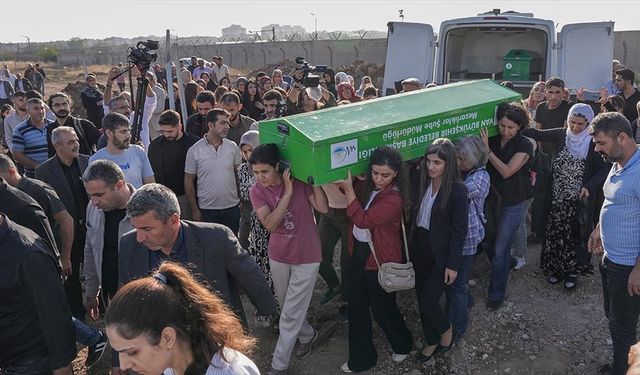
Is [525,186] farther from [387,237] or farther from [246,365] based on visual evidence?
[246,365]

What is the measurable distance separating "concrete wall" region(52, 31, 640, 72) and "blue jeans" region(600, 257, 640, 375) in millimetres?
17992

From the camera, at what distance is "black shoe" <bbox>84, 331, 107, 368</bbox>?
4160 millimetres

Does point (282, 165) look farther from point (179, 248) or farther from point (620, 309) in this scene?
point (620, 309)

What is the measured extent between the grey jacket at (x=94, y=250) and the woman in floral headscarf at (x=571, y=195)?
3424mm

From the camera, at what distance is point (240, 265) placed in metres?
2.98

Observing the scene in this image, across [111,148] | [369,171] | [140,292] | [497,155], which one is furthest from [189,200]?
[140,292]

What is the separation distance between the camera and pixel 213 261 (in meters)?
2.90

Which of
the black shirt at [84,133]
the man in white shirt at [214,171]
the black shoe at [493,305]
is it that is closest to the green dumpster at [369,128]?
the man in white shirt at [214,171]

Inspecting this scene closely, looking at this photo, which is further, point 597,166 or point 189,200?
point 189,200

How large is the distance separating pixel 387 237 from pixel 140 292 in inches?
89.0

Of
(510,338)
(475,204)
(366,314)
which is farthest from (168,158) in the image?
(510,338)

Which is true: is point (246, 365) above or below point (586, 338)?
above

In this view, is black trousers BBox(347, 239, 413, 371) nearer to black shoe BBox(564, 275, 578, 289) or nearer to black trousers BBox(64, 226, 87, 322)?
black shoe BBox(564, 275, 578, 289)

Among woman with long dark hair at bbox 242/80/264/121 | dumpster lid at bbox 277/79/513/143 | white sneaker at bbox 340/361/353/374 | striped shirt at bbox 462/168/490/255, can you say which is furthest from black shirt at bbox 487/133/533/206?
woman with long dark hair at bbox 242/80/264/121
